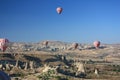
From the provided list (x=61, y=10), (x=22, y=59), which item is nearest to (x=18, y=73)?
(x=61, y=10)

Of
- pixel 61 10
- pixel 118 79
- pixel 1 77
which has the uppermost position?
pixel 61 10

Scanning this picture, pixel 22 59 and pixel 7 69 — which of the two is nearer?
pixel 7 69

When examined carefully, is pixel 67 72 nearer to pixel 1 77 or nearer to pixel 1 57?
pixel 1 57

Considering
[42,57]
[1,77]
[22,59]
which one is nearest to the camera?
[1,77]

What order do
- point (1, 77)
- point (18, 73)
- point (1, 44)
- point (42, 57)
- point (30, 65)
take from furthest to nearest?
point (42, 57), point (30, 65), point (18, 73), point (1, 44), point (1, 77)

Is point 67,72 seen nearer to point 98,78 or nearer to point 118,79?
point 98,78

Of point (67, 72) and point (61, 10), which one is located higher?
point (61, 10)

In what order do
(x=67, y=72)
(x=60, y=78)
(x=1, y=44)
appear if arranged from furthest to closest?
(x=67, y=72), (x=60, y=78), (x=1, y=44)

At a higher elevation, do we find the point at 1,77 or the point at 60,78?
the point at 1,77

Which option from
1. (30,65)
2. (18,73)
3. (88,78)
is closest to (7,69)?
(18,73)
